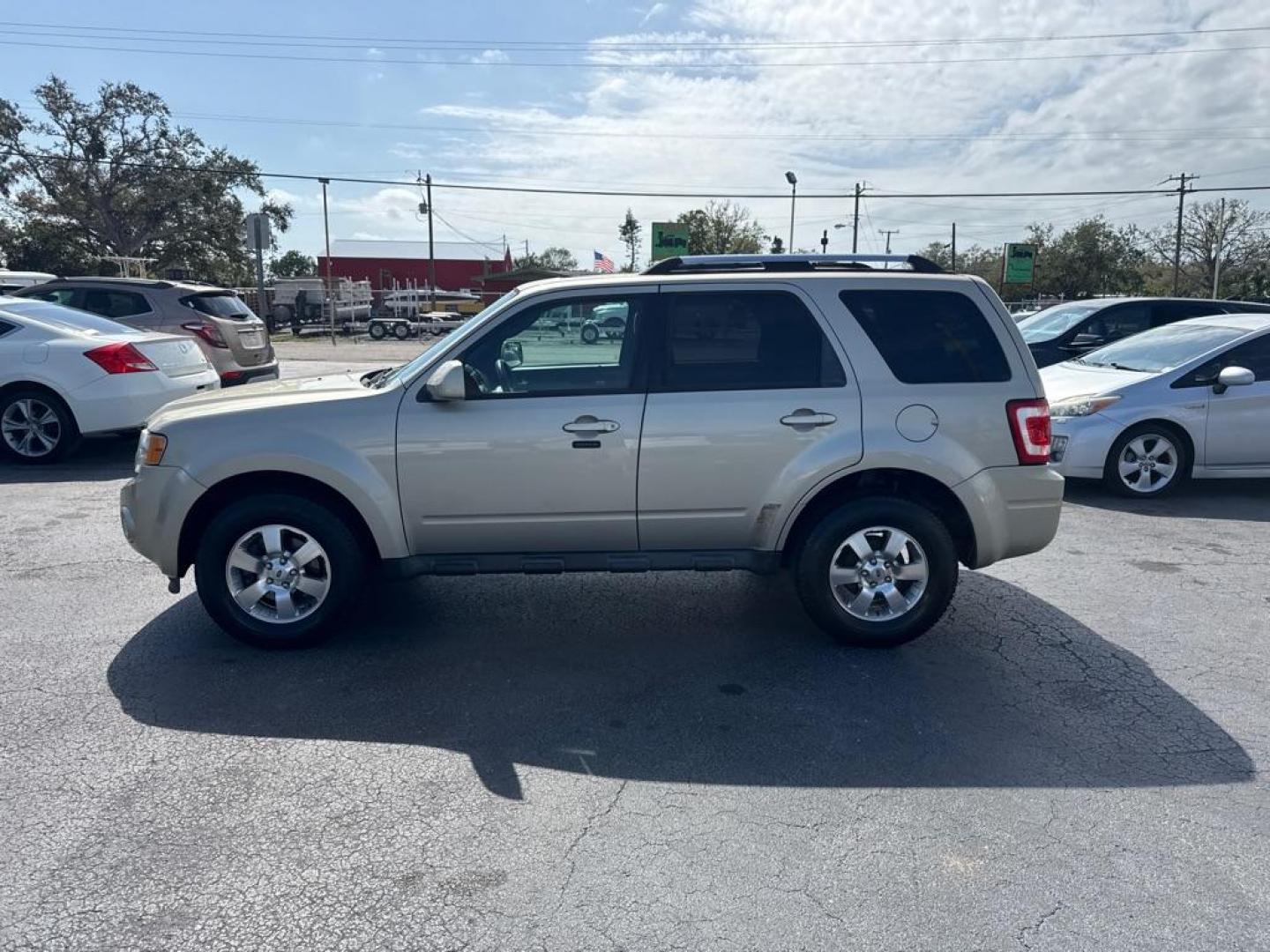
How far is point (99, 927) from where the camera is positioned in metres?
2.64

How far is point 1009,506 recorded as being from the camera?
4688mm

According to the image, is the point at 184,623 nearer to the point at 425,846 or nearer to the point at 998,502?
the point at 425,846

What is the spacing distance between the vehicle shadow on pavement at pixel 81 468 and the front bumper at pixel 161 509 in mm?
4808

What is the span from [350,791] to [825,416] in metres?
2.72

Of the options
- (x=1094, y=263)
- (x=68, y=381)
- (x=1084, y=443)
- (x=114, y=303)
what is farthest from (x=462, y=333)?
(x=1094, y=263)

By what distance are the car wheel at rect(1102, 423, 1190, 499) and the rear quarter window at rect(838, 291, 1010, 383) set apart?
4.27 m

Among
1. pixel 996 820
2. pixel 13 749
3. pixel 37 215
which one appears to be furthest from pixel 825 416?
pixel 37 215

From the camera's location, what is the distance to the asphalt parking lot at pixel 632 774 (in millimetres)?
2734

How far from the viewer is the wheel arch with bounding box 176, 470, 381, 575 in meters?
4.60

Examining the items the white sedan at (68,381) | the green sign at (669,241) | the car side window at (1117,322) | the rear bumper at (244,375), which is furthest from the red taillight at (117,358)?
the green sign at (669,241)

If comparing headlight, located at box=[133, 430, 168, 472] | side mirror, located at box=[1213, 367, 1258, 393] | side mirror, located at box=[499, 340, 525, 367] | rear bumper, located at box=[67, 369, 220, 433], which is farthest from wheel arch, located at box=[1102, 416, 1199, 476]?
rear bumper, located at box=[67, 369, 220, 433]

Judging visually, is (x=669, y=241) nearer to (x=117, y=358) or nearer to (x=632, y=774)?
(x=117, y=358)

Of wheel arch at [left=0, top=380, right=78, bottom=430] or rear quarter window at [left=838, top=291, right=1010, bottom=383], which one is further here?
wheel arch at [left=0, top=380, right=78, bottom=430]

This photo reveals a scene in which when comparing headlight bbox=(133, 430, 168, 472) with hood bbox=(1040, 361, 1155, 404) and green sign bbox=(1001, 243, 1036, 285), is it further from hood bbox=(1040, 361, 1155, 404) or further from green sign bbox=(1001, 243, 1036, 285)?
green sign bbox=(1001, 243, 1036, 285)
